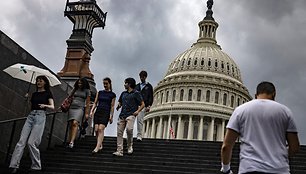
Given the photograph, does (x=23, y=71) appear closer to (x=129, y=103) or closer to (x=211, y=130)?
(x=129, y=103)

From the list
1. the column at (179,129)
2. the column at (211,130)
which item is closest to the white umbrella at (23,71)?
the column at (179,129)

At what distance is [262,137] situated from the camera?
13.0ft

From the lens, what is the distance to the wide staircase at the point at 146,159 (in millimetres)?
9297

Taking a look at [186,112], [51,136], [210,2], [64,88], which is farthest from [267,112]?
[210,2]

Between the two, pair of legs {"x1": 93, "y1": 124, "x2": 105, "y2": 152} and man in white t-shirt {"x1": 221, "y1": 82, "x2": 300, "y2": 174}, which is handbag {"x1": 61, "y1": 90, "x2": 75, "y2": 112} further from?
man in white t-shirt {"x1": 221, "y1": 82, "x2": 300, "y2": 174}

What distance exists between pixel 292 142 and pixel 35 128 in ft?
18.8

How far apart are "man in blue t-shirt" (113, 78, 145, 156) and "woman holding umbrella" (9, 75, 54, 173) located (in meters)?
2.20

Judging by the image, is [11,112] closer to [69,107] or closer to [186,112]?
[69,107]

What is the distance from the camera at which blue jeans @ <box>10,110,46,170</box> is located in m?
8.50

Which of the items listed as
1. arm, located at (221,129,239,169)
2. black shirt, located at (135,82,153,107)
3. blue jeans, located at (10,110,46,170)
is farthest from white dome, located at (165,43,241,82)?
arm, located at (221,129,239,169)

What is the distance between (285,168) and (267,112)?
0.50 metres

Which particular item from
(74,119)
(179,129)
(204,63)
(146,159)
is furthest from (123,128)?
(204,63)

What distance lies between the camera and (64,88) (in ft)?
44.3

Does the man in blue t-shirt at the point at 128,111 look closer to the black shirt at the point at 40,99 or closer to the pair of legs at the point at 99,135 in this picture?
the pair of legs at the point at 99,135
